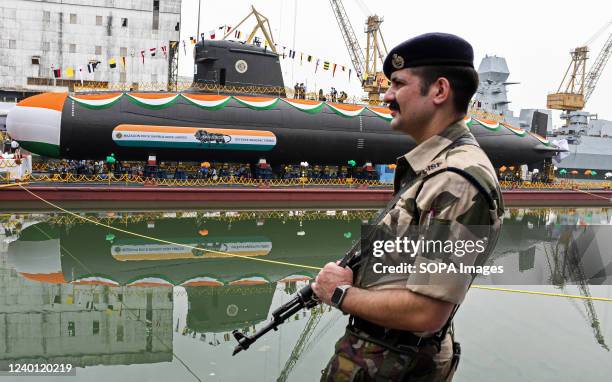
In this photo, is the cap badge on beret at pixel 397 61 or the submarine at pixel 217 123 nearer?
the cap badge on beret at pixel 397 61

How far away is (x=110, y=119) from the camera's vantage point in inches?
773

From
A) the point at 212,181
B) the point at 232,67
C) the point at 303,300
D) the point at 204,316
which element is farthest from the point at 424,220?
the point at 232,67

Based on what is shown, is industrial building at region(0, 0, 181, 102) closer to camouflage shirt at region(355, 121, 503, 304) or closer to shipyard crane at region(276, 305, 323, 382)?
shipyard crane at region(276, 305, 323, 382)

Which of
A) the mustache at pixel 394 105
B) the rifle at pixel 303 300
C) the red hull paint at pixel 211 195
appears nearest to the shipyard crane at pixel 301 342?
the rifle at pixel 303 300

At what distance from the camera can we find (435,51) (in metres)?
1.95

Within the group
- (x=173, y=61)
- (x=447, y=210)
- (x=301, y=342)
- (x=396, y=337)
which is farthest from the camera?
(x=173, y=61)

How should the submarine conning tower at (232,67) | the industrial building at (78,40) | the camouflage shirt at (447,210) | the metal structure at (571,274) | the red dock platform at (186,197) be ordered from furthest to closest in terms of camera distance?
the industrial building at (78,40) < the submarine conning tower at (232,67) < the red dock platform at (186,197) < the metal structure at (571,274) < the camouflage shirt at (447,210)

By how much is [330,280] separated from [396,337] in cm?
33

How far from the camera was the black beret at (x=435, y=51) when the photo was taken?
1940 mm

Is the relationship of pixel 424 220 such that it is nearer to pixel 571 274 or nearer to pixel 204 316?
A: pixel 204 316

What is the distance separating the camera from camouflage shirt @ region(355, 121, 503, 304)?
1711 mm

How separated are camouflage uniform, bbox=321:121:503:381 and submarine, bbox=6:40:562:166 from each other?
18713 millimetres

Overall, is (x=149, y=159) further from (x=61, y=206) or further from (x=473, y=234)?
(x=473, y=234)

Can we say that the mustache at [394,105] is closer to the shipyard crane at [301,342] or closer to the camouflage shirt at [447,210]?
the camouflage shirt at [447,210]
